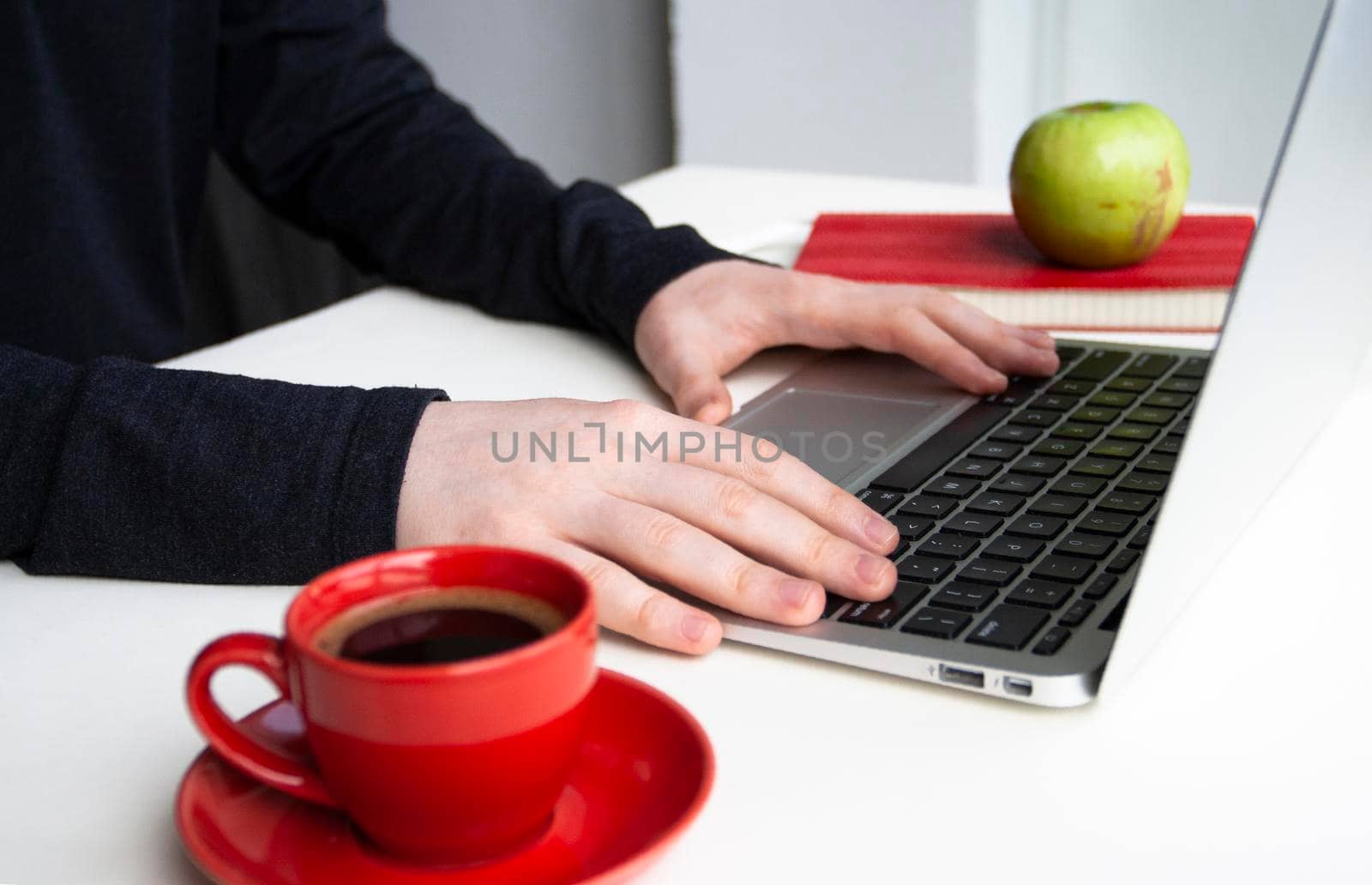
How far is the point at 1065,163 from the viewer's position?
3.11 ft

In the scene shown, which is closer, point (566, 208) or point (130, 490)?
point (130, 490)

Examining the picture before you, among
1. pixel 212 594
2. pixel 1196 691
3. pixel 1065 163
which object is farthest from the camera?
pixel 1065 163

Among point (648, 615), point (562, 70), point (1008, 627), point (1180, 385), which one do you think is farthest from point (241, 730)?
point (562, 70)

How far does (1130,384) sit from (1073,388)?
0.04 meters

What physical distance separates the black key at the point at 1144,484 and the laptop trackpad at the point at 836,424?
13 cm

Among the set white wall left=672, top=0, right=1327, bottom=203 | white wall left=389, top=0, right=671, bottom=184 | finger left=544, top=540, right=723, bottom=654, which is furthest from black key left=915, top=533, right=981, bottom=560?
white wall left=389, top=0, right=671, bottom=184

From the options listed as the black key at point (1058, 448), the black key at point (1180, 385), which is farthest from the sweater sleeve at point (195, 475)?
the black key at point (1180, 385)

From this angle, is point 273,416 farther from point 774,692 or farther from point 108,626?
point 774,692

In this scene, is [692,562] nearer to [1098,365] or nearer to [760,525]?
[760,525]

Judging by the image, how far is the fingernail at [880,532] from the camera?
561 millimetres

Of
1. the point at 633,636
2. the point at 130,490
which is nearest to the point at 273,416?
the point at 130,490

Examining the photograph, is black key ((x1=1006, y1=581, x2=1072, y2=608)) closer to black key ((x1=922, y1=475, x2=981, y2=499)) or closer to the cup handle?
black key ((x1=922, y1=475, x2=981, y2=499))

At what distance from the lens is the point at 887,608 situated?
52 cm

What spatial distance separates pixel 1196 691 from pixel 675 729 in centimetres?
21
